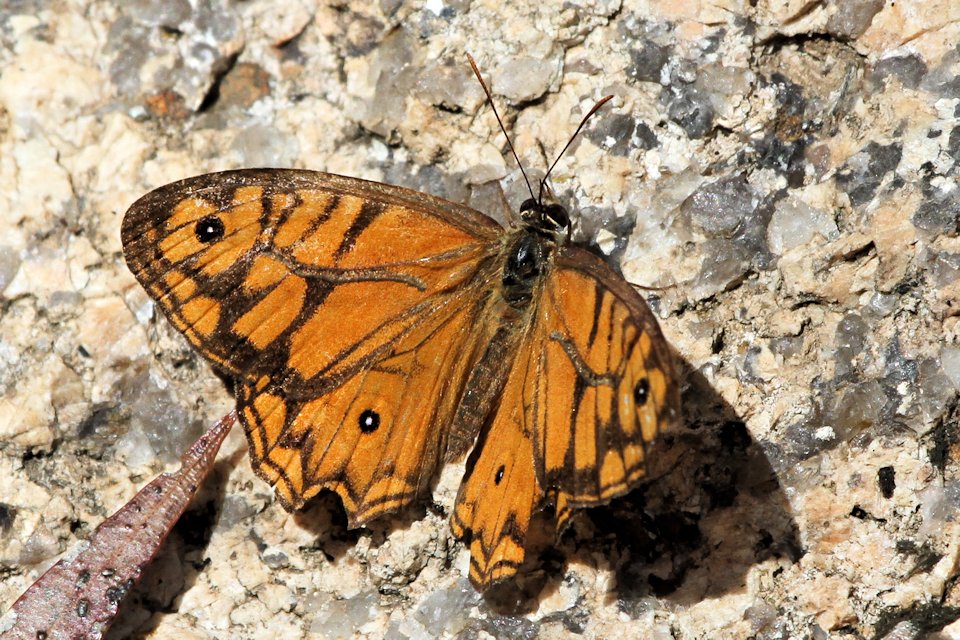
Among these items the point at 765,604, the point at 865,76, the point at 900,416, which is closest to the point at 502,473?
the point at 765,604

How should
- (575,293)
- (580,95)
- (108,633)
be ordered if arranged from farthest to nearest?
(580,95) → (108,633) → (575,293)

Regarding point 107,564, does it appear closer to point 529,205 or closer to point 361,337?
point 361,337

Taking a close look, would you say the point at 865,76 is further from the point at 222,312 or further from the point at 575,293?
the point at 222,312

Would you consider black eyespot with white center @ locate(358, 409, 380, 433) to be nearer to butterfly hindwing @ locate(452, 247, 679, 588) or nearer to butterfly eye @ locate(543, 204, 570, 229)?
butterfly hindwing @ locate(452, 247, 679, 588)

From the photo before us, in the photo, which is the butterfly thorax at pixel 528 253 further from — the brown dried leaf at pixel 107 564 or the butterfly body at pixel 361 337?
the brown dried leaf at pixel 107 564

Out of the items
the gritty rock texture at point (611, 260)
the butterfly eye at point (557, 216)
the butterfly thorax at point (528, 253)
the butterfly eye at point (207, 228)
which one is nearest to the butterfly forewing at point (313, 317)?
the butterfly eye at point (207, 228)

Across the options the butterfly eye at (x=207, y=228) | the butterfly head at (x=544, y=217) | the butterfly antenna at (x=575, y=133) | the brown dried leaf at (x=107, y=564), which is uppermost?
the butterfly antenna at (x=575, y=133)

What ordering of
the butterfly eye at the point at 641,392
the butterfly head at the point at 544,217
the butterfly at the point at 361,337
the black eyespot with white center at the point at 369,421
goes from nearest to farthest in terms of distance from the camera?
the butterfly eye at the point at 641,392 < the butterfly at the point at 361,337 < the black eyespot with white center at the point at 369,421 < the butterfly head at the point at 544,217

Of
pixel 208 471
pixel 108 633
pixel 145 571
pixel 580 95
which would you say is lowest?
pixel 108 633
